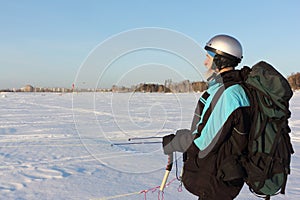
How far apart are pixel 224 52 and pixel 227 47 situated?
0.04m

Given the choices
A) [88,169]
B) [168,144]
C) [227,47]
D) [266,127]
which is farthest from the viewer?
→ [88,169]

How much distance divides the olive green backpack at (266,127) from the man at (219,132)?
0.16 feet

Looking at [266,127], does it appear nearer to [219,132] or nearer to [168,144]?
[219,132]

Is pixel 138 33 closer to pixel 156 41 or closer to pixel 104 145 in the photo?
pixel 156 41

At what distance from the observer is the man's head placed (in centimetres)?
175

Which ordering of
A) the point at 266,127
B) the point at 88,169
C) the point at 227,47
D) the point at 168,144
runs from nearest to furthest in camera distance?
the point at 266,127
the point at 227,47
the point at 168,144
the point at 88,169

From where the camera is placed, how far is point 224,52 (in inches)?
68.8

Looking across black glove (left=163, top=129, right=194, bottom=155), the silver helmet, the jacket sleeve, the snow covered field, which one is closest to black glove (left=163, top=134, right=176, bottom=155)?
black glove (left=163, top=129, right=194, bottom=155)

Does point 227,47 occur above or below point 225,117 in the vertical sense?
above

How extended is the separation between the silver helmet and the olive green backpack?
194mm

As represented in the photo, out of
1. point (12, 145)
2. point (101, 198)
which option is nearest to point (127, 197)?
point (101, 198)

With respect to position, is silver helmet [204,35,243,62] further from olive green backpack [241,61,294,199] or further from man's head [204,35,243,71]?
olive green backpack [241,61,294,199]

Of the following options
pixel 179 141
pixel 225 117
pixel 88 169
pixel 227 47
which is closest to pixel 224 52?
pixel 227 47

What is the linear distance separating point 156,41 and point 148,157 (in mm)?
3824
